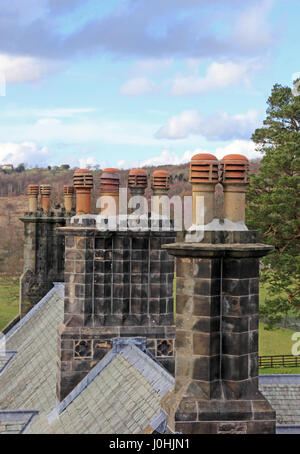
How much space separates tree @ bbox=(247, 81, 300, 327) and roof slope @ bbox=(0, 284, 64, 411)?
14275 mm

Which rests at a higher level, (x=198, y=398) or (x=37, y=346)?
(x=198, y=398)

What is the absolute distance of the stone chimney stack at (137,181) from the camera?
12.7 metres

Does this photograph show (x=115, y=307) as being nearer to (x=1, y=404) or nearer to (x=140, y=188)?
(x=140, y=188)

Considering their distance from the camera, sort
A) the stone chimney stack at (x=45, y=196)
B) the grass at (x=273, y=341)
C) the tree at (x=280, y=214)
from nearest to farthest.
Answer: the stone chimney stack at (x=45, y=196) → the tree at (x=280, y=214) → the grass at (x=273, y=341)

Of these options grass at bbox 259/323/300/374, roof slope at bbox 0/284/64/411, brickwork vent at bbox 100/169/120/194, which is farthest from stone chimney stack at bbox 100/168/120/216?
grass at bbox 259/323/300/374

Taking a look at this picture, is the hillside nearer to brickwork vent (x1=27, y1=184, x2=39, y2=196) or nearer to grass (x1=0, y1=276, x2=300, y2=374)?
grass (x1=0, y1=276, x2=300, y2=374)

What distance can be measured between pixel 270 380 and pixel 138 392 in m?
11.2

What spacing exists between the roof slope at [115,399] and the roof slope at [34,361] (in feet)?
3.94

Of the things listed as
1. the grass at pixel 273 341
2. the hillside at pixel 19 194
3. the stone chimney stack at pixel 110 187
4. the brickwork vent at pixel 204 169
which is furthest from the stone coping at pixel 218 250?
the grass at pixel 273 341

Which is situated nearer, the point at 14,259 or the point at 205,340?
the point at 205,340

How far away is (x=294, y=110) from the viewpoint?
34.6 metres

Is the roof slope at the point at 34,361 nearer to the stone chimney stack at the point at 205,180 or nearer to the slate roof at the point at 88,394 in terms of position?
the slate roof at the point at 88,394

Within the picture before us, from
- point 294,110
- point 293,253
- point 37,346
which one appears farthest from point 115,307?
point 294,110

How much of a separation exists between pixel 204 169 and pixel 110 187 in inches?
198
